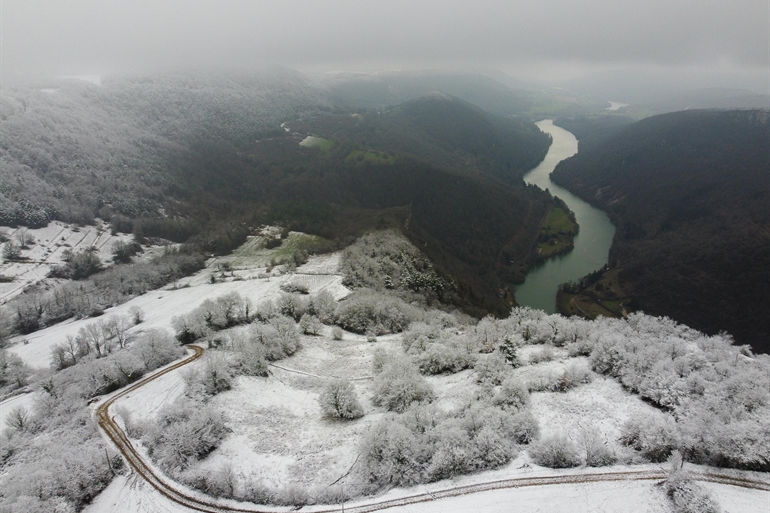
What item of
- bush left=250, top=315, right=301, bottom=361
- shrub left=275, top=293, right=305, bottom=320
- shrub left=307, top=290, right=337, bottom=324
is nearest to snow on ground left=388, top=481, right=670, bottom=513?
bush left=250, top=315, right=301, bottom=361

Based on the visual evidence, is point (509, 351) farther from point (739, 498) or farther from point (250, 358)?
point (250, 358)

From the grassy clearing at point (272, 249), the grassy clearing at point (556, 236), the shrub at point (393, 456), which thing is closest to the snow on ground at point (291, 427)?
the shrub at point (393, 456)

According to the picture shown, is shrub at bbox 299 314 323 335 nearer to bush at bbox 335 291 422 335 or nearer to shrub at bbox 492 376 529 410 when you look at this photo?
bush at bbox 335 291 422 335

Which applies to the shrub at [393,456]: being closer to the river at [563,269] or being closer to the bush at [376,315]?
the bush at [376,315]

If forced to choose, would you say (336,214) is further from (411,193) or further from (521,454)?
(521,454)

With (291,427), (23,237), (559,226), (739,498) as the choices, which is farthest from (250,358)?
(559,226)

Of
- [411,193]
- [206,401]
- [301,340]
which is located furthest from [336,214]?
[206,401]
